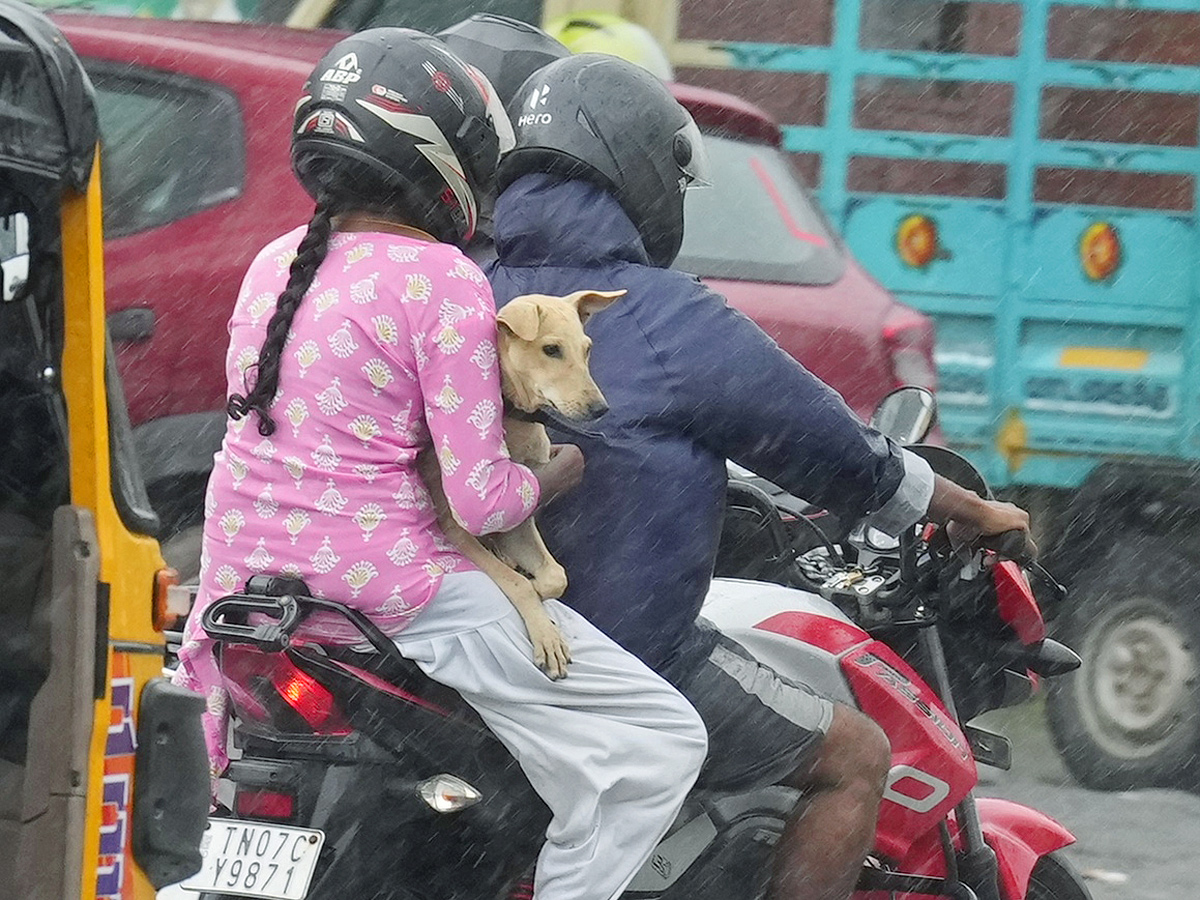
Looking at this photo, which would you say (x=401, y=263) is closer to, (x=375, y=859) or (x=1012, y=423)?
(x=375, y=859)

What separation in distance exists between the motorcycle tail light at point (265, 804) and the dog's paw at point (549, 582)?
0.47m

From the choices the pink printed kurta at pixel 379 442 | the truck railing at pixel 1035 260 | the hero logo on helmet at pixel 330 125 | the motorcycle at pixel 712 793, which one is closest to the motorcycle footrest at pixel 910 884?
the motorcycle at pixel 712 793

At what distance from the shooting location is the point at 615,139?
3463mm

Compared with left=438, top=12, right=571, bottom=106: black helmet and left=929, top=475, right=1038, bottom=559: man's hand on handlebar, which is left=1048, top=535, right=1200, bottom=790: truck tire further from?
left=929, top=475, right=1038, bottom=559: man's hand on handlebar

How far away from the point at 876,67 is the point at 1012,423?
58.7 inches

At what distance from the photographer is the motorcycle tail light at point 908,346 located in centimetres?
695

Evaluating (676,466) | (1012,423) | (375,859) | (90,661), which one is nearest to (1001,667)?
(676,466)

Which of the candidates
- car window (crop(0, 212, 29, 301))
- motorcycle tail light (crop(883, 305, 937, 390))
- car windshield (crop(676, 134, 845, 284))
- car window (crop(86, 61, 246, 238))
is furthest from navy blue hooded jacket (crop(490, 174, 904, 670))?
motorcycle tail light (crop(883, 305, 937, 390))

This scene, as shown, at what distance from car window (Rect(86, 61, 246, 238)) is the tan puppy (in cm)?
317

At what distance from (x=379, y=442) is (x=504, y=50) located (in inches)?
103

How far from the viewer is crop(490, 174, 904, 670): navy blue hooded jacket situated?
3.38 meters

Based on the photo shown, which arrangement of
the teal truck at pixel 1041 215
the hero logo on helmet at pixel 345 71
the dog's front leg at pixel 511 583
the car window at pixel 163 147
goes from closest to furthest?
the dog's front leg at pixel 511 583, the hero logo on helmet at pixel 345 71, the car window at pixel 163 147, the teal truck at pixel 1041 215

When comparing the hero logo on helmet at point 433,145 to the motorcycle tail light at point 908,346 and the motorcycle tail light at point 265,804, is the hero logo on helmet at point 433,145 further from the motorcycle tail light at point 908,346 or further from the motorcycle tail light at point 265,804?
the motorcycle tail light at point 908,346

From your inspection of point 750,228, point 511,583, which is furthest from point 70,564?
point 750,228
